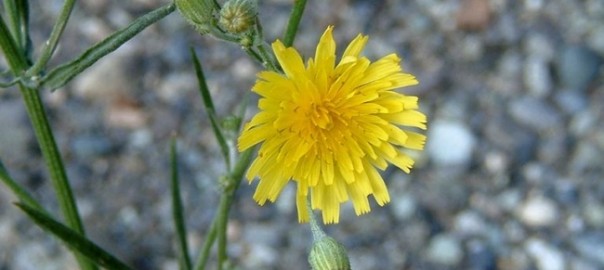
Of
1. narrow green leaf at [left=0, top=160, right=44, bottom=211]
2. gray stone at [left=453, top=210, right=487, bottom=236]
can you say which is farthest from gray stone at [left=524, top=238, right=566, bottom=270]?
narrow green leaf at [left=0, top=160, right=44, bottom=211]

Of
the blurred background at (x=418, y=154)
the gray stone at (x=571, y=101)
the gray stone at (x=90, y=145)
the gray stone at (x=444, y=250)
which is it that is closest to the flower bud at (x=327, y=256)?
the blurred background at (x=418, y=154)

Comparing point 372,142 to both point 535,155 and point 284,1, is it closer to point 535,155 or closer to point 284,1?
point 535,155

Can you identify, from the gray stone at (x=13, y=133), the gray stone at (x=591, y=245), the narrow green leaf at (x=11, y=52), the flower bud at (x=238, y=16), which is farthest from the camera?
the gray stone at (x=13, y=133)

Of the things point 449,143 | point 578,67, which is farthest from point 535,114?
point 449,143

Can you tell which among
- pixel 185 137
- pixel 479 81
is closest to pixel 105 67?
pixel 185 137

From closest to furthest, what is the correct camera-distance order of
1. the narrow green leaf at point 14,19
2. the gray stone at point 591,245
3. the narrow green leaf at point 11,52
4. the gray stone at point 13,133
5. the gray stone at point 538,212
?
the narrow green leaf at point 11,52 < the narrow green leaf at point 14,19 < the gray stone at point 591,245 < the gray stone at point 538,212 < the gray stone at point 13,133

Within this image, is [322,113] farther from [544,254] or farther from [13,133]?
[13,133]

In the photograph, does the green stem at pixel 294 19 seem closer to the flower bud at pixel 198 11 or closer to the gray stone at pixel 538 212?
the flower bud at pixel 198 11
